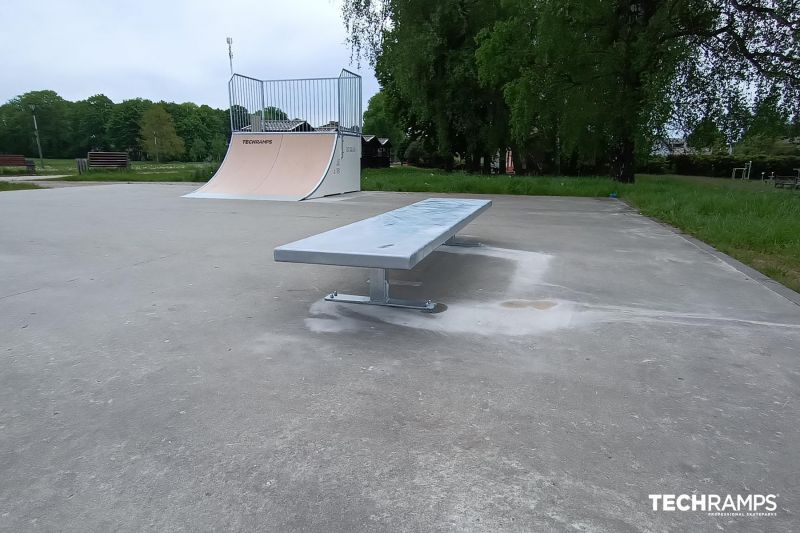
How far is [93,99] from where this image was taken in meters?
85.7

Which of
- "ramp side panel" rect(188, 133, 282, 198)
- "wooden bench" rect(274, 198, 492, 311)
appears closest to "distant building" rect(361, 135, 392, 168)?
"ramp side panel" rect(188, 133, 282, 198)

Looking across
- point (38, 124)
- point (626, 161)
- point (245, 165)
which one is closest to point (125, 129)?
point (38, 124)

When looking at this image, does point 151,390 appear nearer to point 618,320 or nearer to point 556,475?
point 556,475

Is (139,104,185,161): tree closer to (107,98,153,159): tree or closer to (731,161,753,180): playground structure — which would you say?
(107,98,153,159): tree

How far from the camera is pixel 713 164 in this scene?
35594 mm

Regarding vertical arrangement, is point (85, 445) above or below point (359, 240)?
below

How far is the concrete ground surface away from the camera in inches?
67.4

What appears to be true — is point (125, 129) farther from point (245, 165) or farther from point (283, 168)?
point (283, 168)

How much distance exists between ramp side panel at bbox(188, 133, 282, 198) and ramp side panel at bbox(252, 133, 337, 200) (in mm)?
254

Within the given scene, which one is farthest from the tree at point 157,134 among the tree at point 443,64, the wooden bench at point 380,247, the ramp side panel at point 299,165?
the wooden bench at point 380,247

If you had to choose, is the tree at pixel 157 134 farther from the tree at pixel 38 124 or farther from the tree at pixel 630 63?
the tree at pixel 630 63

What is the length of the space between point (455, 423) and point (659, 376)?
1.25 m

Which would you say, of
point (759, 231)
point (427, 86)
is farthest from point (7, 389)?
point (427, 86)

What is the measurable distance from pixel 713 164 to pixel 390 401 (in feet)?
133
